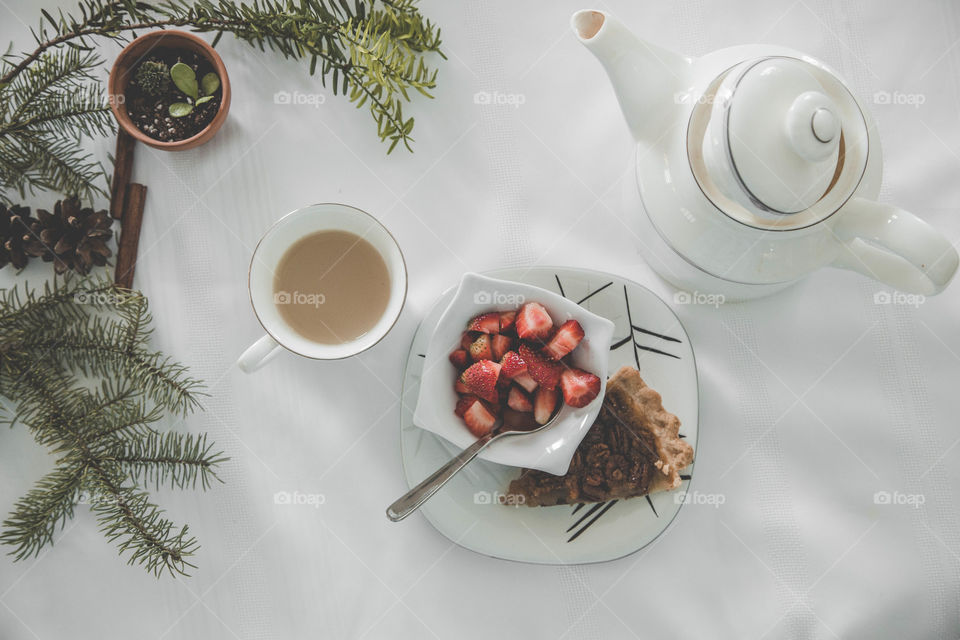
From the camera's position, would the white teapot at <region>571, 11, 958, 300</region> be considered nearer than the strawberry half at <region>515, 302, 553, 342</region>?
Yes

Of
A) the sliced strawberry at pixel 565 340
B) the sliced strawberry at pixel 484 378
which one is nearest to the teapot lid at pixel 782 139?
the sliced strawberry at pixel 565 340

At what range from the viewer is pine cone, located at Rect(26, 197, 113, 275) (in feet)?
2.81

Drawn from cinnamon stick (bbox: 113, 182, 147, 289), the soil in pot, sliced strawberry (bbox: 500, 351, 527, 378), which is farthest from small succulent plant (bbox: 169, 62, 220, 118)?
sliced strawberry (bbox: 500, 351, 527, 378)

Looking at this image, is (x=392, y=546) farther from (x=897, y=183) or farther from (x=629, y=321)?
(x=897, y=183)

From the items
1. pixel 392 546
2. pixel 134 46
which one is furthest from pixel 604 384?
pixel 134 46

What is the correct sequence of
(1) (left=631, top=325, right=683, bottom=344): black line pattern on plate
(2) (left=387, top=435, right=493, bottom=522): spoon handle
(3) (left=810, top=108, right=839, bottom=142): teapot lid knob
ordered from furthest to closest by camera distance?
(1) (left=631, top=325, right=683, bottom=344): black line pattern on plate < (2) (left=387, top=435, right=493, bottom=522): spoon handle < (3) (left=810, top=108, right=839, bottom=142): teapot lid knob

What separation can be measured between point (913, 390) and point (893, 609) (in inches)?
12.8

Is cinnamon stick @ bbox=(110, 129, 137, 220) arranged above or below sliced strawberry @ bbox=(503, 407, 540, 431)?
above

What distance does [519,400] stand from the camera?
813 millimetres

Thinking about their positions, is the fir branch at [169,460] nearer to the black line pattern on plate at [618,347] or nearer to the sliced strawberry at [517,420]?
the sliced strawberry at [517,420]

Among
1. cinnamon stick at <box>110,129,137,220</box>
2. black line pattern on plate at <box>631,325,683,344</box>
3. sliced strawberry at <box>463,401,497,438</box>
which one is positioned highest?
cinnamon stick at <box>110,129,137,220</box>

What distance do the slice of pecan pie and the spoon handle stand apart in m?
0.11

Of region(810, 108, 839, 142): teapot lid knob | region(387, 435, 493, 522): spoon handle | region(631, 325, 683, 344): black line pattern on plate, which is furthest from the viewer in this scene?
region(631, 325, 683, 344): black line pattern on plate

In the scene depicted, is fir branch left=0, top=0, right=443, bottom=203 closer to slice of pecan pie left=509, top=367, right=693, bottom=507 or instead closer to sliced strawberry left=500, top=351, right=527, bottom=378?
sliced strawberry left=500, top=351, right=527, bottom=378
